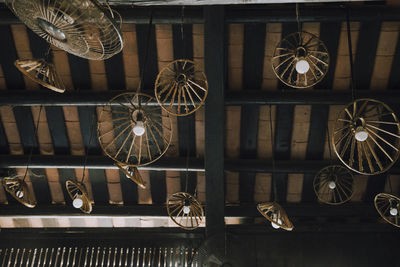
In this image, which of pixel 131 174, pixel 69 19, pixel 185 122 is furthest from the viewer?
pixel 185 122

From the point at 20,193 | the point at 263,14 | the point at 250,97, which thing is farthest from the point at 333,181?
the point at 20,193

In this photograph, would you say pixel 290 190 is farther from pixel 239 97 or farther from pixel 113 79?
pixel 113 79

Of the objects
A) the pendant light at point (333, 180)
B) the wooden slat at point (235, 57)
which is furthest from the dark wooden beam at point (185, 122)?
the pendant light at point (333, 180)

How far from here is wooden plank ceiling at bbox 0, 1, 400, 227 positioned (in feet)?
16.5

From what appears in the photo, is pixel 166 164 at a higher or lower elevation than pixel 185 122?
lower

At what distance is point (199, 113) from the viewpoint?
5785mm

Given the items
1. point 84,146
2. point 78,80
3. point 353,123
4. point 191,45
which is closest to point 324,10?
point 191,45

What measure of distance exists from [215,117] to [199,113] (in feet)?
2.51

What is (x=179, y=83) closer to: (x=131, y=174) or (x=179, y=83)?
(x=179, y=83)

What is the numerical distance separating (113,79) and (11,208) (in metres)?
4.01

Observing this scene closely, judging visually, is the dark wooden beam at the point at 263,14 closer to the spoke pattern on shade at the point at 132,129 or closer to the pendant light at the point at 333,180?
the spoke pattern on shade at the point at 132,129

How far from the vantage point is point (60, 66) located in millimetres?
5453

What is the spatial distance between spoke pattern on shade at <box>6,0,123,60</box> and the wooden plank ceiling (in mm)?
3099

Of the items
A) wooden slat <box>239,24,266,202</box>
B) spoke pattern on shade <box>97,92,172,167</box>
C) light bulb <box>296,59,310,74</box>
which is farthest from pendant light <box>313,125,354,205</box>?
spoke pattern on shade <box>97,92,172,167</box>
